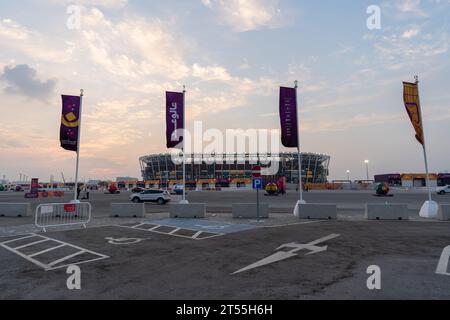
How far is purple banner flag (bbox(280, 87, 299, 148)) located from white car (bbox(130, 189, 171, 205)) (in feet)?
53.2

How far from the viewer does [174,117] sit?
17.8 m

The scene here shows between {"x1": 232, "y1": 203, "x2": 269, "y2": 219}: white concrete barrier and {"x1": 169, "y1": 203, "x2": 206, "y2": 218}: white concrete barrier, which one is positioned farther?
{"x1": 232, "y1": 203, "x2": 269, "y2": 219}: white concrete barrier

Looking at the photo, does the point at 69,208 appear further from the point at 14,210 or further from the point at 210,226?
the point at 210,226

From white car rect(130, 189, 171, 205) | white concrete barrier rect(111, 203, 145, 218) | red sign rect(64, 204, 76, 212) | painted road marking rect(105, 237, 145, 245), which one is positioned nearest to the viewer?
painted road marking rect(105, 237, 145, 245)

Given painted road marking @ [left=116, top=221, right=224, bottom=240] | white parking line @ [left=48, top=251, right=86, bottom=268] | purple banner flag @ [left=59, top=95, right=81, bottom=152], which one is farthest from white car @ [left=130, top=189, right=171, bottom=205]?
white parking line @ [left=48, top=251, right=86, bottom=268]

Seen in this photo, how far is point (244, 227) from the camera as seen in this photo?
13070 millimetres

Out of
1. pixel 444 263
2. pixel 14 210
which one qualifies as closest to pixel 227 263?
pixel 444 263

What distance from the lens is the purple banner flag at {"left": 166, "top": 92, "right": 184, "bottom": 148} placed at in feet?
57.8

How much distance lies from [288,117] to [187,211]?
27.6 ft

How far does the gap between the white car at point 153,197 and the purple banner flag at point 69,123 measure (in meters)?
13.6

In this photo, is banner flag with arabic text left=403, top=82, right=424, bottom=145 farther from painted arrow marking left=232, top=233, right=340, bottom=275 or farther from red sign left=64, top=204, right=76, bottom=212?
red sign left=64, top=204, right=76, bottom=212
